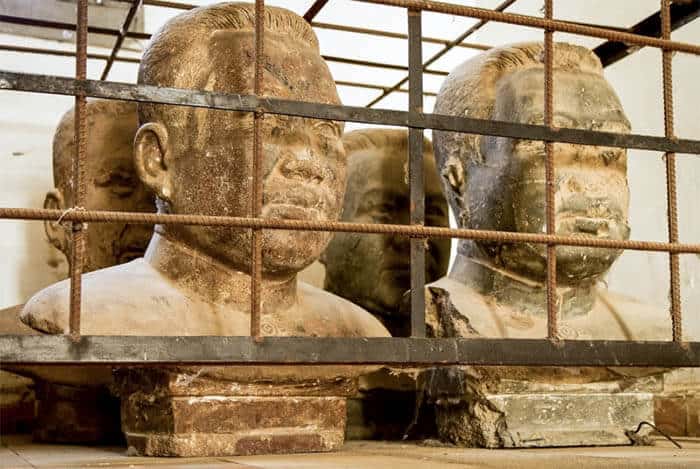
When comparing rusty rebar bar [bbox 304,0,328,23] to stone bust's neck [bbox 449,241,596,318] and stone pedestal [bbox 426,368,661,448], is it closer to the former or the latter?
stone bust's neck [bbox 449,241,596,318]

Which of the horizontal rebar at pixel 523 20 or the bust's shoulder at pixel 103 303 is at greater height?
the horizontal rebar at pixel 523 20

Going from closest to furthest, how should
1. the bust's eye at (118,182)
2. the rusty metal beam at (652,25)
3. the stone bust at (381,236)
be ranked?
the rusty metal beam at (652,25), the bust's eye at (118,182), the stone bust at (381,236)

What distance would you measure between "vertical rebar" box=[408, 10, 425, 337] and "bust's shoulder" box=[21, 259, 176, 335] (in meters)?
0.67

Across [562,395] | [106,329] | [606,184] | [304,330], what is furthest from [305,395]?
[606,184]

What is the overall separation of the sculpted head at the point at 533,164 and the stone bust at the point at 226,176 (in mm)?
518

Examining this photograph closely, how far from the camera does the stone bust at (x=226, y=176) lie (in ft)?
7.89

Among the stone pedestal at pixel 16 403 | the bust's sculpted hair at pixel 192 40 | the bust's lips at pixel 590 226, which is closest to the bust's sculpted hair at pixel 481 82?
the bust's lips at pixel 590 226

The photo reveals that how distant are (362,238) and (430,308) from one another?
0.69 meters

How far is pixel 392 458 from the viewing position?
214 centimetres

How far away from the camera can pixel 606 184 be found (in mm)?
2764

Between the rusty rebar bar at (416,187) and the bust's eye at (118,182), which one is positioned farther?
the bust's eye at (118,182)

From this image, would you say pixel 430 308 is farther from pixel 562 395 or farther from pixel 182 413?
pixel 182 413

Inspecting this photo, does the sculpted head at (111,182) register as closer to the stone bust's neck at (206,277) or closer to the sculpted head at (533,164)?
the stone bust's neck at (206,277)

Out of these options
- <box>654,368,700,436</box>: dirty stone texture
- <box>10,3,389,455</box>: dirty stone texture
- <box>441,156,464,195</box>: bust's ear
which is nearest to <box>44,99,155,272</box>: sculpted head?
<box>10,3,389,455</box>: dirty stone texture
